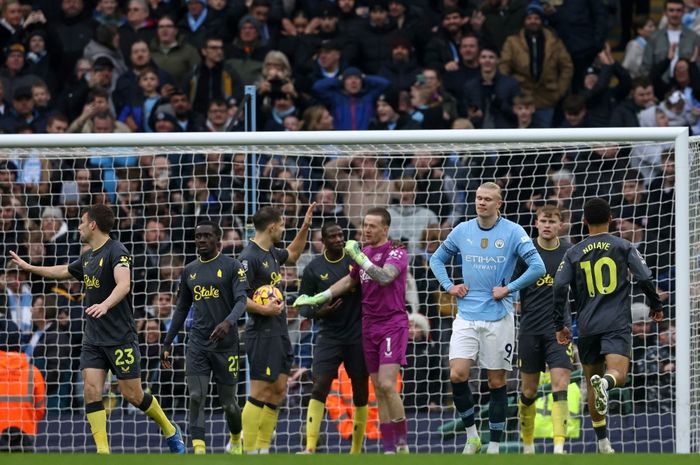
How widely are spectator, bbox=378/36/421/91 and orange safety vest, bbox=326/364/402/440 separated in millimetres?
3947

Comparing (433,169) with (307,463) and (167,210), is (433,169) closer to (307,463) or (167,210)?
(167,210)

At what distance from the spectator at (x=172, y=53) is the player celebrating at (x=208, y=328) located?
5452mm

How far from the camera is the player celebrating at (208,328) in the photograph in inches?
444

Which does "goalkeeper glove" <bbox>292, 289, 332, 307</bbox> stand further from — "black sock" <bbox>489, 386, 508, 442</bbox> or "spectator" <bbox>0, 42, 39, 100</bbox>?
"spectator" <bbox>0, 42, 39, 100</bbox>

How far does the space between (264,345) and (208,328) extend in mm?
464

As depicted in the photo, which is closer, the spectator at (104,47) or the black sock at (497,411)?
the black sock at (497,411)

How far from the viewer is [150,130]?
1575 cm

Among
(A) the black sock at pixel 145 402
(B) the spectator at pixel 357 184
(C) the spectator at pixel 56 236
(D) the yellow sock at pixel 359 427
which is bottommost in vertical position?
(D) the yellow sock at pixel 359 427

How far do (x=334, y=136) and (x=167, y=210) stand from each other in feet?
9.58

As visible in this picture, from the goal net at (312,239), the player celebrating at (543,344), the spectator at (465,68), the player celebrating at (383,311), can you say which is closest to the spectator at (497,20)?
the spectator at (465,68)

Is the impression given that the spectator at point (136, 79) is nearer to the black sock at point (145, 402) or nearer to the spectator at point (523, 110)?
the spectator at point (523, 110)

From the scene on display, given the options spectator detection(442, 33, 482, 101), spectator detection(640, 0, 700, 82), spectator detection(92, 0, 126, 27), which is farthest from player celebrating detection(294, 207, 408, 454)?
spectator detection(92, 0, 126, 27)

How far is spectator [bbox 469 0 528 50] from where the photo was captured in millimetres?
16609

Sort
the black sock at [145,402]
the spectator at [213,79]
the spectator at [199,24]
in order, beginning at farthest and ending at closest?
1. the spectator at [199,24]
2. the spectator at [213,79]
3. the black sock at [145,402]
